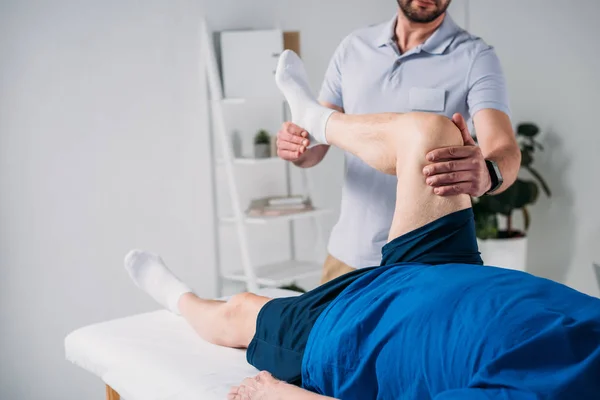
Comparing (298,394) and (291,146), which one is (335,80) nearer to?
(291,146)

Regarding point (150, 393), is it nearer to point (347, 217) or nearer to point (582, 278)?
point (347, 217)

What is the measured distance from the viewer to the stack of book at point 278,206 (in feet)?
10.5

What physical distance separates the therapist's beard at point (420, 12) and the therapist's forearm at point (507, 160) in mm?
442

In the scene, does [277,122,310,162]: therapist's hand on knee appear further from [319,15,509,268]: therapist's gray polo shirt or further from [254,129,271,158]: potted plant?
[254,129,271,158]: potted plant

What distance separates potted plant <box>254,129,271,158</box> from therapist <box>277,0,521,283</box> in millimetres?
1069

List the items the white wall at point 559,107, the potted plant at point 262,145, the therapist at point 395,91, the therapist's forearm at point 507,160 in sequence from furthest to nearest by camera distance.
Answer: the white wall at point 559,107 < the potted plant at point 262,145 < the therapist at point 395,91 < the therapist's forearm at point 507,160

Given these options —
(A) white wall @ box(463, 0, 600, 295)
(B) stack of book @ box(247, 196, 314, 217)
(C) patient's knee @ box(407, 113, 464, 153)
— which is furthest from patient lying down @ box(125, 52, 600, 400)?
(A) white wall @ box(463, 0, 600, 295)

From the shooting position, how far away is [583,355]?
1.05 meters

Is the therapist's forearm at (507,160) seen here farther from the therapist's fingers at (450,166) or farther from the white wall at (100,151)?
the white wall at (100,151)

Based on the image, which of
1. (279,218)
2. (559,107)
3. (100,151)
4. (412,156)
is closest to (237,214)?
(279,218)

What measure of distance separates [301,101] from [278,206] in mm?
1441

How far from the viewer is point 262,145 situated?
10.4 ft

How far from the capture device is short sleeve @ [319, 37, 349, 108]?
2092 mm

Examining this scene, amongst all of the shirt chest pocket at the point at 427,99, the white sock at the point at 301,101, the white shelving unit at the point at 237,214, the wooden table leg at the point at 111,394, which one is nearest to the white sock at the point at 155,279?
the wooden table leg at the point at 111,394
